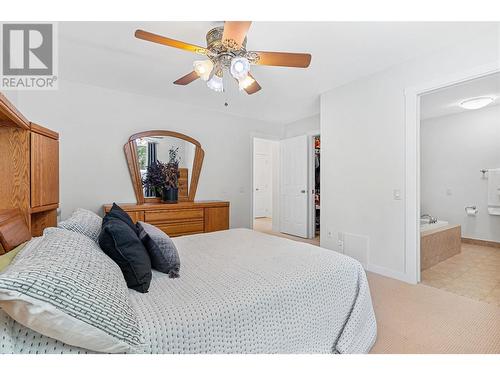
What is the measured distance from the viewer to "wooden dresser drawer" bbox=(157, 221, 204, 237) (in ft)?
11.5

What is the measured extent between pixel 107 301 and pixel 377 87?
329 centimetres

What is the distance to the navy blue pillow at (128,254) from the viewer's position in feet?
3.98

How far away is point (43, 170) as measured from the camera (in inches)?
75.9

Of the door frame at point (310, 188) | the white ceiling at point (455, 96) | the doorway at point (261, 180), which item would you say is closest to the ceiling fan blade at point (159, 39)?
the white ceiling at point (455, 96)

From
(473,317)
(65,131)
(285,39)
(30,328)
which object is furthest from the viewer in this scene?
(65,131)

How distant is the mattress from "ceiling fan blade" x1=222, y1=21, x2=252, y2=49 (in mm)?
1450

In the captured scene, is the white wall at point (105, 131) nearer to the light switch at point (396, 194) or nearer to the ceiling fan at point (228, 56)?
the ceiling fan at point (228, 56)

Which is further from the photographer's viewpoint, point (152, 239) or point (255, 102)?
point (255, 102)

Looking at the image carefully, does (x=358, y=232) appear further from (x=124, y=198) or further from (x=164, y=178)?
(x=124, y=198)

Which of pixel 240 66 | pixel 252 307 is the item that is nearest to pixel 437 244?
pixel 252 307

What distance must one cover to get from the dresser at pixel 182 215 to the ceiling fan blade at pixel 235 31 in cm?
242

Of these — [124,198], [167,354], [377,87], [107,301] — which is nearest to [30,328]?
[107,301]

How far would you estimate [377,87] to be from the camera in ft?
9.64
